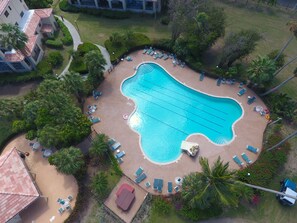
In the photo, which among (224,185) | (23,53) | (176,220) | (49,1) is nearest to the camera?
(224,185)

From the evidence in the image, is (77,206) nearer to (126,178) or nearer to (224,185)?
(126,178)

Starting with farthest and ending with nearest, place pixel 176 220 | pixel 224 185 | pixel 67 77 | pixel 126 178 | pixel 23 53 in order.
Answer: pixel 23 53
pixel 67 77
pixel 126 178
pixel 176 220
pixel 224 185

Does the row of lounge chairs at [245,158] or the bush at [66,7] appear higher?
the bush at [66,7]

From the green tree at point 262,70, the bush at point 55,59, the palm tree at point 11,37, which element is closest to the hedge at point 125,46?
the bush at point 55,59

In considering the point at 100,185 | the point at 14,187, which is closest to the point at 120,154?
the point at 100,185

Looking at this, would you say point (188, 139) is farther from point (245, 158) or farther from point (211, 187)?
point (211, 187)

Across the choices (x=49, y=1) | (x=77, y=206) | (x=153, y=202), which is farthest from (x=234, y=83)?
(x=49, y=1)

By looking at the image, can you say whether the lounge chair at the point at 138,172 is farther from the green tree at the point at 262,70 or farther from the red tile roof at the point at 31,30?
the red tile roof at the point at 31,30
